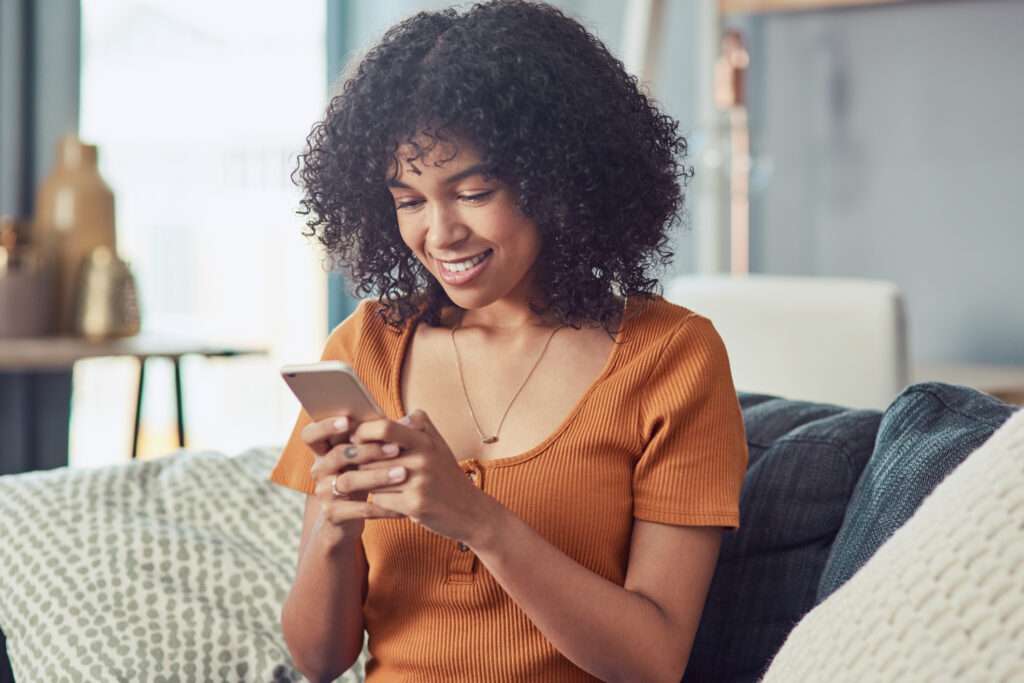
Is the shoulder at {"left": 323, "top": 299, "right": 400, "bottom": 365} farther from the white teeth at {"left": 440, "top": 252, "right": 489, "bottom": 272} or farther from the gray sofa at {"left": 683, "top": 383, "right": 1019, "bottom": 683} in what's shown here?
the gray sofa at {"left": 683, "top": 383, "right": 1019, "bottom": 683}

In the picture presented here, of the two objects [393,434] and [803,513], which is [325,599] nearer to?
[393,434]

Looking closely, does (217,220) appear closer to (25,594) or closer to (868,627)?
(25,594)

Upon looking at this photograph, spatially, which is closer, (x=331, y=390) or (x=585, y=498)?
(x=331, y=390)

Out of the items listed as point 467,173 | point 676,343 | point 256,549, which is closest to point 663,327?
point 676,343

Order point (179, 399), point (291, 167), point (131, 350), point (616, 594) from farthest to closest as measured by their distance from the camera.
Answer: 1. point (291, 167)
2. point (179, 399)
3. point (131, 350)
4. point (616, 594)

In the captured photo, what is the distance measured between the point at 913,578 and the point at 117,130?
8.86 ft

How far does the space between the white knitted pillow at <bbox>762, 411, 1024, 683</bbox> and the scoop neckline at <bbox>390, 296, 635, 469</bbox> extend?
14.3 inches

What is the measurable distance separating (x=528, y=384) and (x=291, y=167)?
7.18 feet

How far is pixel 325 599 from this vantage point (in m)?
1.16

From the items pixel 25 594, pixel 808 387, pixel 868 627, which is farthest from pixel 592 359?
pixel 808 387

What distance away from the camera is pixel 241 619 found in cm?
Answer: 139

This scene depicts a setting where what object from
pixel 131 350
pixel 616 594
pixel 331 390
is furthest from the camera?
pixel 131 350

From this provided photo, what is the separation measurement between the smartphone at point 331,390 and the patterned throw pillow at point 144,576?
1.57ft

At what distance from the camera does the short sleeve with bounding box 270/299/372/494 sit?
123cm
